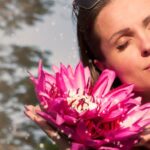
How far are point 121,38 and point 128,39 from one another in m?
0.02

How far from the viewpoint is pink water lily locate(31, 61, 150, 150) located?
121 centimetres

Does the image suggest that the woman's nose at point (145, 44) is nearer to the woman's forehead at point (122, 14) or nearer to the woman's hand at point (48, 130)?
the woman's forehead at point (122, 14)

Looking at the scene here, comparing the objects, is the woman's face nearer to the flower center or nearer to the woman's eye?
the woman's eye

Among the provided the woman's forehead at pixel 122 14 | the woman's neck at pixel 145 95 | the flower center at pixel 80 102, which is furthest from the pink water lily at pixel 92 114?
the woman's forehead at pixel 122 14

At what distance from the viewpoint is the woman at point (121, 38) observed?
143cm

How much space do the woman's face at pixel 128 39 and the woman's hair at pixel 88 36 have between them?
5 centimetres

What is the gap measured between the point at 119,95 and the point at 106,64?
0.28 m

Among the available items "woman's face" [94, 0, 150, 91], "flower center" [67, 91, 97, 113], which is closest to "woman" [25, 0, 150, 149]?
"woman's face" [94, 0, 150, 91]

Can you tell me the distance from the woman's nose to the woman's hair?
0.65 feet

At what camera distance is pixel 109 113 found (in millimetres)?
1241

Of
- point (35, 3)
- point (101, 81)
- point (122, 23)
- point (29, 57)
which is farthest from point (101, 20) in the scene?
point (35, 3)

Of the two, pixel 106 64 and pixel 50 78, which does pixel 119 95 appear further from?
pixel 106 64

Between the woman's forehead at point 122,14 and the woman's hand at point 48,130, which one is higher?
the woman's forehead at point 122,14

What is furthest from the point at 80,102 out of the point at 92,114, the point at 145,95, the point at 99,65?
the point at 99,65
